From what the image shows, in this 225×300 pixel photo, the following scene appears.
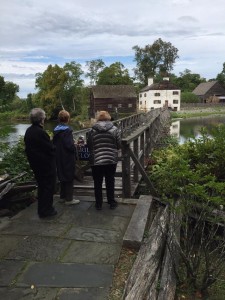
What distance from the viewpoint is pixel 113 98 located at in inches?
2724

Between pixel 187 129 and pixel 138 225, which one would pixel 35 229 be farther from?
pixel 187 129

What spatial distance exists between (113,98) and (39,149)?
212ft

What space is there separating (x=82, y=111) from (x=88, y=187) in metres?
64.8

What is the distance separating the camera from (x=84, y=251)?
427 cm

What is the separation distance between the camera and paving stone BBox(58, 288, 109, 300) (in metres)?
3.31

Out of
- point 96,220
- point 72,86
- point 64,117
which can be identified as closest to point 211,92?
point 72,86

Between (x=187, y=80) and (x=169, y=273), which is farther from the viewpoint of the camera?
(x=187, y=80)

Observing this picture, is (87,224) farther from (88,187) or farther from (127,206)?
(88,187)

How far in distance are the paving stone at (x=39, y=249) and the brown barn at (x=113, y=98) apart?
64.2 meters

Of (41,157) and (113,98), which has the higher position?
(41,157)

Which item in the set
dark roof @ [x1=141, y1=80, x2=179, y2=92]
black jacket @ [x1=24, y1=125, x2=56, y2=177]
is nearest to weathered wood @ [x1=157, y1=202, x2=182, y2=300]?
black jacket @ [x1=24, y1=125, x2=56, y2=177]

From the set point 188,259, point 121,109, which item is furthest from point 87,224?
point 121,109

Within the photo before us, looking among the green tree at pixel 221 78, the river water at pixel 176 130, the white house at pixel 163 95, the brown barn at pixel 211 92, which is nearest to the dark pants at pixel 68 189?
the river water at pixel 176 130

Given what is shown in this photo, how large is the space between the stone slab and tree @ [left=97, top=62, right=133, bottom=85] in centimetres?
7403
